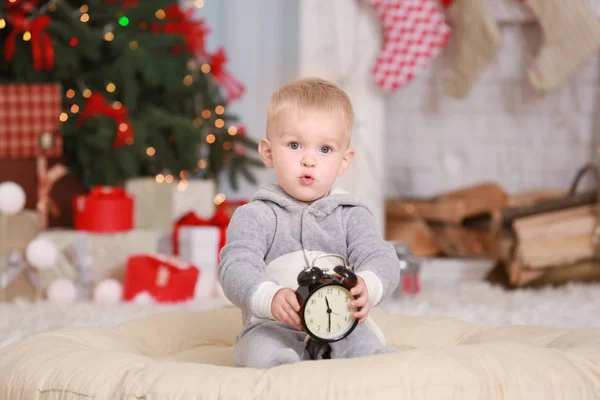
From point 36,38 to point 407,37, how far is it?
149 cm

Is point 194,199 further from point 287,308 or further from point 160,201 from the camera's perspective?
point 287,308

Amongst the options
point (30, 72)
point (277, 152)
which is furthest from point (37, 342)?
point (30, 72)

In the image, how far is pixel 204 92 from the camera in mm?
3910

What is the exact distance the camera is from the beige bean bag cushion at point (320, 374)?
1273 millimetres

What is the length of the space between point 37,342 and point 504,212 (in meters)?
2.29

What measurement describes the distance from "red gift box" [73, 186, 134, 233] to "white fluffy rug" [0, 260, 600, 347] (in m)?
0.34

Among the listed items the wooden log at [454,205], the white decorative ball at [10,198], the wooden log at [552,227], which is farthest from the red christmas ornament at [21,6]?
the wooden log at [552,227]

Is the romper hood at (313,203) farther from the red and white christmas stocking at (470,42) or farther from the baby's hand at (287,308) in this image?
the red and white christmas stocking at (470,42)

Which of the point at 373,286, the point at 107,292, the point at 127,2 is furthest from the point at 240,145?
the point at 373,286

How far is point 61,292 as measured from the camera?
10.3ft

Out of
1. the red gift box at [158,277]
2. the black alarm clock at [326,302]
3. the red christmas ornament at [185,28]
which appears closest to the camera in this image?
the black alarm clock at [326,302]

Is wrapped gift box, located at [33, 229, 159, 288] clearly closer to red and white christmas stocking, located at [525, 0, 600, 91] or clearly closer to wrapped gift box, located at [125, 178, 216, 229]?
wrapped gift box, located at [125, 178, 216, 229]

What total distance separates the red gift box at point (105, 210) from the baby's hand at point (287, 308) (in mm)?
1903

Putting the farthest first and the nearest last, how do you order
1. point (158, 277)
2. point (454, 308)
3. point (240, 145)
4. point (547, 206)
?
point (240, 145) → point (547, 206) → point (158, 277) → point (454, 308)
